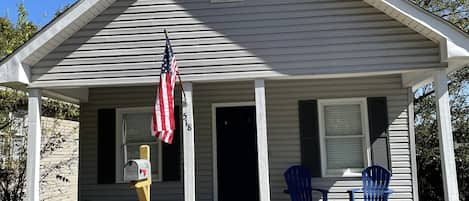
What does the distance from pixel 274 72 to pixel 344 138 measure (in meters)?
2.20

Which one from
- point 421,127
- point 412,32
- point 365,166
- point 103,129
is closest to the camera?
point 412,32

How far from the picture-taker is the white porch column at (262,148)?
19.6 ft

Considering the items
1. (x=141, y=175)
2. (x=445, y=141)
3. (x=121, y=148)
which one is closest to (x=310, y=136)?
(x=445, y=141)

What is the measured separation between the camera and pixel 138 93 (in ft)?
26.7

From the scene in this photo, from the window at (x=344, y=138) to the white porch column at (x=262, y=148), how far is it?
1869 millimetres

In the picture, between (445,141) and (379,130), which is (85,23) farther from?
(445,141)

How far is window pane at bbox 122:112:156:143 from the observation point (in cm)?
806

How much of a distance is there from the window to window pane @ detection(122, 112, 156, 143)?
2910 millimetres

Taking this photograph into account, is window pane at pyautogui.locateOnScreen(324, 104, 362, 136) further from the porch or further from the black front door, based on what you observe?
the black front door

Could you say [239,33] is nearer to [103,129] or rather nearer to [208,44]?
[208,44]

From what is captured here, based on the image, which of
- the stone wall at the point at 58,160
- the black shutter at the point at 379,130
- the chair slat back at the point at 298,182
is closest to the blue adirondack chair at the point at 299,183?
the chair slat back at the point at 298,182

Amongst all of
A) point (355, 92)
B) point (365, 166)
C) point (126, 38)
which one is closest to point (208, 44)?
point (126, 38)

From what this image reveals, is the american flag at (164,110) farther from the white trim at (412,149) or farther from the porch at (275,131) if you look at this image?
the white trim at (412,149)

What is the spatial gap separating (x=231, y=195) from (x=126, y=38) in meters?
3.18
